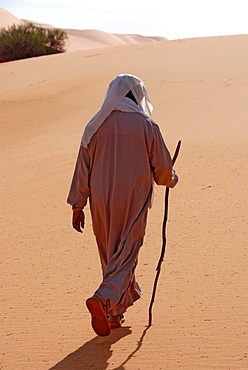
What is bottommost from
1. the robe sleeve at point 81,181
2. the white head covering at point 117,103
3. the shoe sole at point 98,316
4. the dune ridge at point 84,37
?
the dune ridge at point 84,37

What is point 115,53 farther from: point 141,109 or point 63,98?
point 141,109

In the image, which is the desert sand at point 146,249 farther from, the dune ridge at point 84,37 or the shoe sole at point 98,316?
the dune ridge at point 84,37

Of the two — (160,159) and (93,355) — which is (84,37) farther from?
(93,355)

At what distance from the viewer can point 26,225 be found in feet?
30.9

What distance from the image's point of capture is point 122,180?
517 centimetres

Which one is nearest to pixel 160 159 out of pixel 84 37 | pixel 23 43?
pixel 23 43

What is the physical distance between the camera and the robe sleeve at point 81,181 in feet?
17.3

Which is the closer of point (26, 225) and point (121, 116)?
point (121, 116)

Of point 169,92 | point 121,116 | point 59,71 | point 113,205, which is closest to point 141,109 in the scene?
point 121,116

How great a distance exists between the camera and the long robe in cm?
513

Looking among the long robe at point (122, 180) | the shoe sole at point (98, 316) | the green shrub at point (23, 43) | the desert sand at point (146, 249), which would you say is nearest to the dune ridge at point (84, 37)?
the green shrub at point (23, 43)

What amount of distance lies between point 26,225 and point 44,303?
3111mm

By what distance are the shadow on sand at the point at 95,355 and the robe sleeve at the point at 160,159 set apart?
1.10 m

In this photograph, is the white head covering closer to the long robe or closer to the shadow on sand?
the long robe
